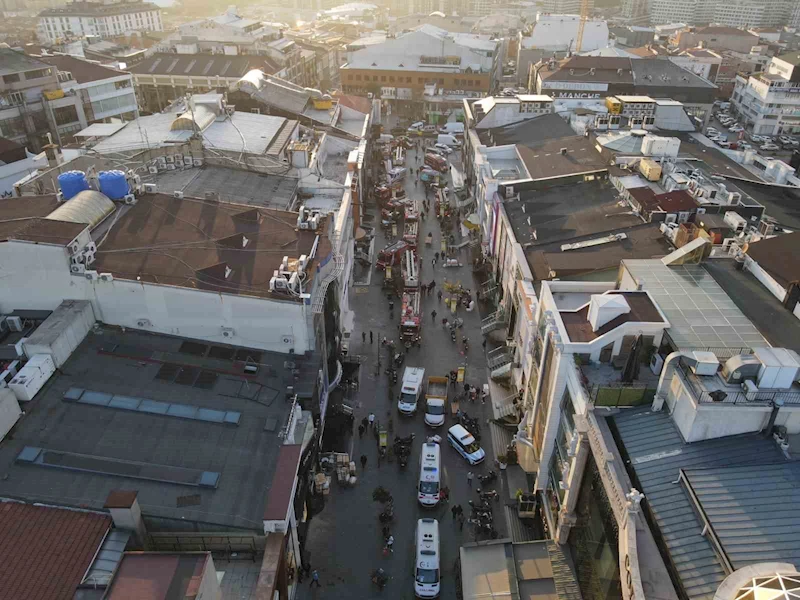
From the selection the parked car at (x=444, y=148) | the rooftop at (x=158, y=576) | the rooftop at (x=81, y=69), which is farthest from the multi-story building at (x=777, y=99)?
the rooftop at (x=158, y=576)

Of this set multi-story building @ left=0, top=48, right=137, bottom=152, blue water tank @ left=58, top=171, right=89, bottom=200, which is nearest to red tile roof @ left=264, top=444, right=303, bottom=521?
blue water tank @ left=58, top=171, right=89, bottom=200

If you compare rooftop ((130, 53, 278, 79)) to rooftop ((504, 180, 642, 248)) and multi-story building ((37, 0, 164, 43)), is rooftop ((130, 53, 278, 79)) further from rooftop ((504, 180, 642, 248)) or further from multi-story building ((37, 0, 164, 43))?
multi-story building ((37, 0, 164, 43))

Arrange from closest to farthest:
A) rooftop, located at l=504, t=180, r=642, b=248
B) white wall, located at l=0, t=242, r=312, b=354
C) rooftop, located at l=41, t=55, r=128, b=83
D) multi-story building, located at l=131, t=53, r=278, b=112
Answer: white wall, located at l=0, t=242, r=312, b=354, rooftop, located at l=504, t=180, r=642, b=248, rooftop, located at l=41, t=55, r=128, b=83, multi-story building, located at l=131, t=53, r=278, b=112

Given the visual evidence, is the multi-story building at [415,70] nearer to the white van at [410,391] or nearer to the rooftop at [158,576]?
the white van at [410,391]


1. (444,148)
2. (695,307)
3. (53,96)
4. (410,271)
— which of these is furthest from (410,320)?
(53,96)

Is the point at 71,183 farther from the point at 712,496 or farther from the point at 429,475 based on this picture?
the point at 712,496

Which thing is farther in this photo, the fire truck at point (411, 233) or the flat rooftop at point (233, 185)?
the fire truck at point (411, 233)
